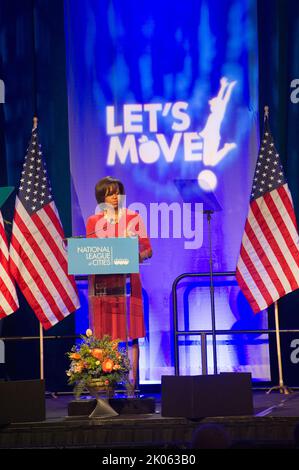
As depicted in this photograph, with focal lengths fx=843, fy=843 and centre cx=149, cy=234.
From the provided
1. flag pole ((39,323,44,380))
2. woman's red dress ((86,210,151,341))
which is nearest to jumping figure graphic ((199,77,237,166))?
woman's red dress ((86,210,151,341))

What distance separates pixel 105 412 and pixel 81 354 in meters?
0.42

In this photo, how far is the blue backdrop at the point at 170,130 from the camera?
8086 millimetres

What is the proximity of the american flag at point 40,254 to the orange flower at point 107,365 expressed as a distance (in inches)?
77.2

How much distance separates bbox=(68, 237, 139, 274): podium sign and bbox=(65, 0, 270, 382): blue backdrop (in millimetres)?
2316

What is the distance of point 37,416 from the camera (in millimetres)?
5637

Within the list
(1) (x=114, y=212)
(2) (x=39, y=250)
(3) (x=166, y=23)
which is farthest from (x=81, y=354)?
(3) (x=166, y=23)

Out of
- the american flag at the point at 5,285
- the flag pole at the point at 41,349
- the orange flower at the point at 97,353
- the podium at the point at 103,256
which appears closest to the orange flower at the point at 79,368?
the orange flower at the point at 97,353

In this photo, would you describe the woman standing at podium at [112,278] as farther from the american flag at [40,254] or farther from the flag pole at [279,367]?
the flag pole at [279,367]

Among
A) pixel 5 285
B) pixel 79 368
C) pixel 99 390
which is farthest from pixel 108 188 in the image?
pixel 5 285

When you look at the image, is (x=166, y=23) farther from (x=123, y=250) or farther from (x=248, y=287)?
(x=123, y=250)

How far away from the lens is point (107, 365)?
224 inches

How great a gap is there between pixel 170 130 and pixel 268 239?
1.59 metres

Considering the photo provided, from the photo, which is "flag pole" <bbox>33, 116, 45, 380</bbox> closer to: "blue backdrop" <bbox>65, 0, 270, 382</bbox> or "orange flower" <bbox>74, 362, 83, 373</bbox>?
"blue backdrop" <bbox>65, 0, 270, 382</bbox>

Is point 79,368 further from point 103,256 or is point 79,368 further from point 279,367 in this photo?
point 279,367
